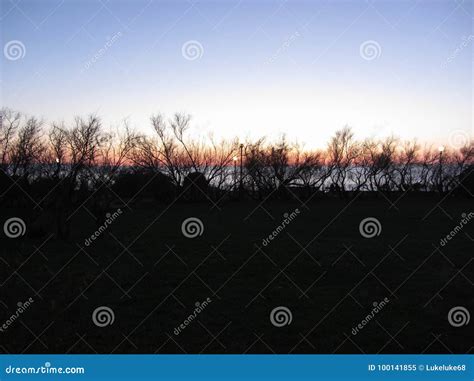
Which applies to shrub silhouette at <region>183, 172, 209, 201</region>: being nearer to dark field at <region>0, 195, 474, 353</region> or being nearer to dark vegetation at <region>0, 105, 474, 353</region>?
dark vegetation at <region>0, 105, 474, 353</region>

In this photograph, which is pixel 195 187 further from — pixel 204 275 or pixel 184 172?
pixel 204 275

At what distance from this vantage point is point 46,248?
12.5m

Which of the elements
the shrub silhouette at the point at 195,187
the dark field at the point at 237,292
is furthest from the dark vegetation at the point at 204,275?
the shrub silhouette at the point at 195,187

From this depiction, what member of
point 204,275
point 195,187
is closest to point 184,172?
point 195,187

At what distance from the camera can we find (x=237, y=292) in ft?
26.2

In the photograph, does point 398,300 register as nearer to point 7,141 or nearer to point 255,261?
point 255,261

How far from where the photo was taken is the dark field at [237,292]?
5.73 m

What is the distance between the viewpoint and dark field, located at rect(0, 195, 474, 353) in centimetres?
573

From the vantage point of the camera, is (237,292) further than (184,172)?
No

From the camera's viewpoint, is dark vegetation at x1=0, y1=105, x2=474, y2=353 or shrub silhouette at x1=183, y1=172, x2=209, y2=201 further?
shrub silhouette at x1=183, y1=172, x2=209, y2=201

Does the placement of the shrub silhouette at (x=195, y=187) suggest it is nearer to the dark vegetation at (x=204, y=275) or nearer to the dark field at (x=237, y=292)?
the dark vegetation at (x=204, y=275)

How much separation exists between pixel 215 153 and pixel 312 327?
3088 cm

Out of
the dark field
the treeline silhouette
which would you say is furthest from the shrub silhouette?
the dark field

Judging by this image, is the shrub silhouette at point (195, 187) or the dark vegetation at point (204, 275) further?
the shrub silhouette at point (195, 187)
